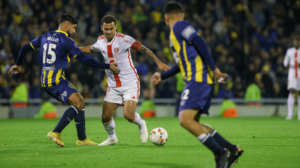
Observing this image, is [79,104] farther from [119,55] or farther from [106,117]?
[119,55]

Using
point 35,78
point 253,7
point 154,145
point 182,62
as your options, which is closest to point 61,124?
point 154,145

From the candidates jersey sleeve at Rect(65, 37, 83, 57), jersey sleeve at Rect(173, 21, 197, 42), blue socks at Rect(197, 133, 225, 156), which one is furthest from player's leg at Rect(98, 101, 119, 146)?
blue socks at Rect(197, 133, 225, 156)

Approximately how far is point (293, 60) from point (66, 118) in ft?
30.8

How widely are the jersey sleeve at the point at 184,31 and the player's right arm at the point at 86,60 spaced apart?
2.03 meters

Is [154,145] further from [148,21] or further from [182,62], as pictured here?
[148,21]

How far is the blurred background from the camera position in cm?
1649

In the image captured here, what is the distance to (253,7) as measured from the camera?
22.2m

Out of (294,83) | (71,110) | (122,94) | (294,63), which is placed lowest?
(71,110)

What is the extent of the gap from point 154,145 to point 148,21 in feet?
42.3

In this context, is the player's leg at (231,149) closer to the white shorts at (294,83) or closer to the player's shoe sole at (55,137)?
the player's shoe sole at (55,137)

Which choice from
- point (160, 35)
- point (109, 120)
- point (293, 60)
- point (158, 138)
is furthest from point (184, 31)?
point (160, 35)

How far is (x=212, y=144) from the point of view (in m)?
4.49

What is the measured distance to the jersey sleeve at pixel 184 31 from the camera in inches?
183

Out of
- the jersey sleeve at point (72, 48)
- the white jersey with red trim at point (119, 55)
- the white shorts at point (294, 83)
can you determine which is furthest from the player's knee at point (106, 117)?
the white shorts at point (294, 83)
